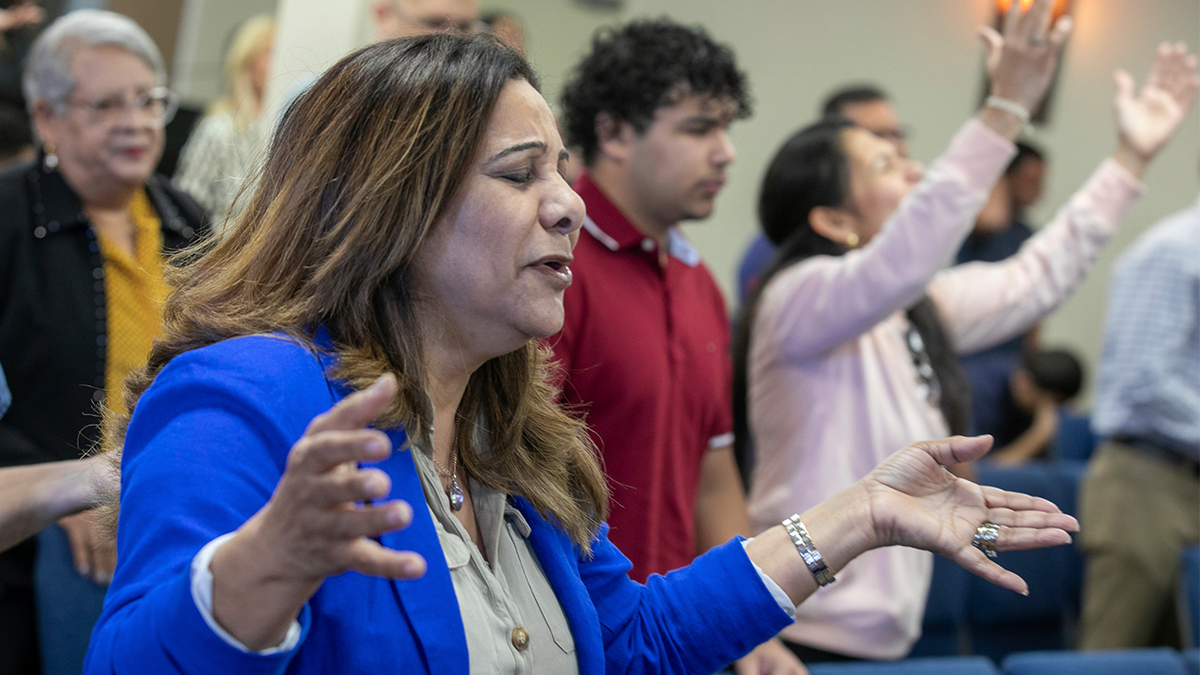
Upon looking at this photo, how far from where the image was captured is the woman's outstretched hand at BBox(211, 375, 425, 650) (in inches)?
28.6

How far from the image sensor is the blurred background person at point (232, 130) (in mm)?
2656

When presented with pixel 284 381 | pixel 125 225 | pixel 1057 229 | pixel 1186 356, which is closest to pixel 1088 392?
pixel 1186 356

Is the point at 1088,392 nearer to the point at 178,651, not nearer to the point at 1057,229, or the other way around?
the point at 1057,229

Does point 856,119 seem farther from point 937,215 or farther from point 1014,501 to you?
point 1014,501

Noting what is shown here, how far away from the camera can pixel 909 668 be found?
1850mm

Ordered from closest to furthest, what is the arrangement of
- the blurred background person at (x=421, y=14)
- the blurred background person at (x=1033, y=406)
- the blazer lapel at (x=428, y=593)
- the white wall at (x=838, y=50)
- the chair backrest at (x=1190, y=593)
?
the blazer lapel at (x=428, y=593) → the chair backrest at (x=1190, y=593) → the blurred background person at (x=421, y=14) → the blurred background person at (x=1033, y=406) → the white wall at (x=838, y=50)

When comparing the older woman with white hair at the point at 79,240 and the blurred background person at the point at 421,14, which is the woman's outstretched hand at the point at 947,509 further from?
the blurred background person at the point at 421,14

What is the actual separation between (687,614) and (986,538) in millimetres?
357

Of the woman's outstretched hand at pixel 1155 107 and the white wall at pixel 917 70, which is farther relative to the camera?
the white wall at pixel 917 70

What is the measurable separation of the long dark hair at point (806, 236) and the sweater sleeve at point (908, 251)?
211 mm

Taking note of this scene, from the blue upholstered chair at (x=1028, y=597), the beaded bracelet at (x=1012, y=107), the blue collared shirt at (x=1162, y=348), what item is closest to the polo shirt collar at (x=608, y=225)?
the beaded bracelet at (x=1012, y=107)

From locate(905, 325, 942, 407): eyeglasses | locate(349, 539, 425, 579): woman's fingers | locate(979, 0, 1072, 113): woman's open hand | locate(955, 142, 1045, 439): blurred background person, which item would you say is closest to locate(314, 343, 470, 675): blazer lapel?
locate(349, 539, 425, 579): woman's fingers

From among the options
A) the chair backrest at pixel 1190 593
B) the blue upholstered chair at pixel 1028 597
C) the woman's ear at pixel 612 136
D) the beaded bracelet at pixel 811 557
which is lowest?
the blue upholstered chair at pixel 1028 597

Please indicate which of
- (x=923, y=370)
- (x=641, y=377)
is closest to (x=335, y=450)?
(x=641, y=377)
